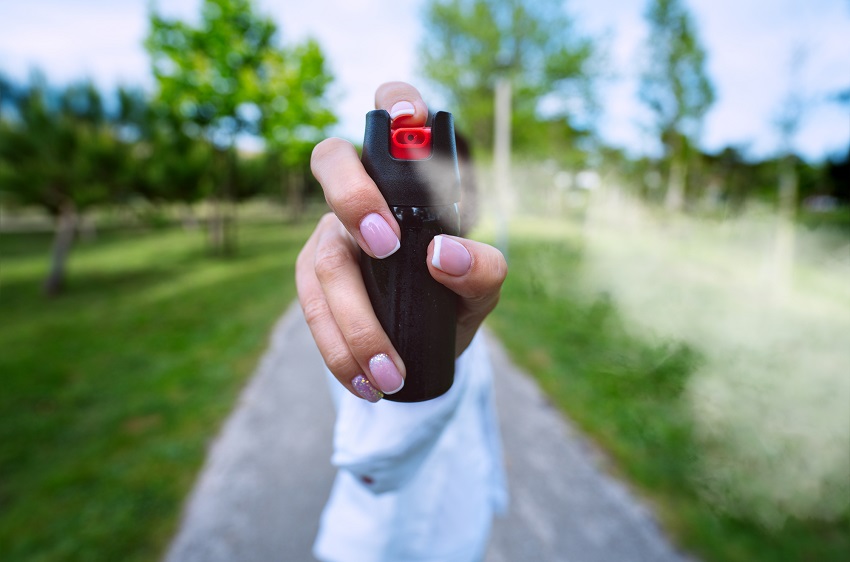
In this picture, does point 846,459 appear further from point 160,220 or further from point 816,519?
point 160,220

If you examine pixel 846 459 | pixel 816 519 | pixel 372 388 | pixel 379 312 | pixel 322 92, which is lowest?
pixel 816 519

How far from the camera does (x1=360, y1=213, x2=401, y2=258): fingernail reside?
0.72m

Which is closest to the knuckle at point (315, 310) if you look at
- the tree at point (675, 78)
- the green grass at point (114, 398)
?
the green grass at point (114, 398)

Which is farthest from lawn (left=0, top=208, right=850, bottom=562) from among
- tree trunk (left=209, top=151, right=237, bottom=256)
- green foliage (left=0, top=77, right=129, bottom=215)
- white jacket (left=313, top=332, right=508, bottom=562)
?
tree trunk (left=209, top=151, right=237, bottom=256)

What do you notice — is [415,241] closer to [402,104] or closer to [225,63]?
[402,104]

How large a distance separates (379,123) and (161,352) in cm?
639

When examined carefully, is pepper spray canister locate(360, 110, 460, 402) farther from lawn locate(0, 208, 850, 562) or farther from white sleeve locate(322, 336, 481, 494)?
lawn locate(0, 208, 850, 562)

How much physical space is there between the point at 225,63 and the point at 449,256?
14638mm

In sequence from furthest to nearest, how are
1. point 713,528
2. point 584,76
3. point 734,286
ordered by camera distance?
1. point 584,76
2. point 734,286
3. point 713,528

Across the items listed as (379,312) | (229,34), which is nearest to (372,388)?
(379,312)

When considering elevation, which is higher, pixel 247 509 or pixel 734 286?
pixel 734 286

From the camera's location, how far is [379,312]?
0.80 metres

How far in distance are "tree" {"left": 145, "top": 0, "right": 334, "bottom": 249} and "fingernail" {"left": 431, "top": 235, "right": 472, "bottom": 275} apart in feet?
44.1

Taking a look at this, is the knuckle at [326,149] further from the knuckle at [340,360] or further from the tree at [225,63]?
the tree at [225,63]
